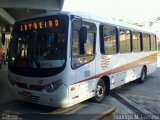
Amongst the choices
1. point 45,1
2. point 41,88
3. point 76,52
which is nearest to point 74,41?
point 76,52

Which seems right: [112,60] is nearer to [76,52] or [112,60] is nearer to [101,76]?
[101,76]

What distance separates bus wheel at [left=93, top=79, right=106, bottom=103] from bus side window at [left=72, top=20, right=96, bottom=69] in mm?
1126

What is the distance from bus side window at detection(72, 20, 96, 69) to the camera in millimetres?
7785

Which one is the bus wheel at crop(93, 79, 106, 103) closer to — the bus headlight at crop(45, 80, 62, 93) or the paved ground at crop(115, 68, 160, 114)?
the paved ground at crop(115, 68, 160, 114)

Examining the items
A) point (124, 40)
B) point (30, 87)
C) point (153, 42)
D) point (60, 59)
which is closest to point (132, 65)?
point (124, 40)

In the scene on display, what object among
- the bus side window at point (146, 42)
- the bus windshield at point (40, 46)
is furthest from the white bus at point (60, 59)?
the bus side window at point (146, 42)

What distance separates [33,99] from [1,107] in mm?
1396

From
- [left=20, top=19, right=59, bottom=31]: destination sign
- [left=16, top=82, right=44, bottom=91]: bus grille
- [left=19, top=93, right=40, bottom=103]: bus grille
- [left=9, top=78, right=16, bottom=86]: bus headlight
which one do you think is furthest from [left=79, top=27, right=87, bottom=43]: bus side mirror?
[left=9, top=78, right=16, bottom=86]: bus headlight

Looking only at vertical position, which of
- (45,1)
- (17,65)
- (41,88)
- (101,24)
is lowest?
(41,88)

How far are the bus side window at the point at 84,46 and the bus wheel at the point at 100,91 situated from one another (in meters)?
1.13

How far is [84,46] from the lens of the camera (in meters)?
8.26

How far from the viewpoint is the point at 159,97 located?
34.9 feet

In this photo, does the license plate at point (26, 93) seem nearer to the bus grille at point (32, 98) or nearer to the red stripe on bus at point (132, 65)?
the bus grille at point (32, 98)

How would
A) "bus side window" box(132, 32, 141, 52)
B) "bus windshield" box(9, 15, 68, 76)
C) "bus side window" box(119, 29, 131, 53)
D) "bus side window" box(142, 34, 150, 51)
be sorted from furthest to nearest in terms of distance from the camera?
"bus side window" box(142, 34, 150, 51), "bus side window" box(132, 32, 141, 52), "bus side window" box(119, 29, 131, 53), "bus windshield" box(9, 15, 68, 76)
